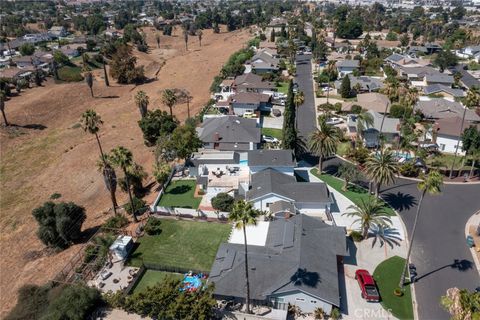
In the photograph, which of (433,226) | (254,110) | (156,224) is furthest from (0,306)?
(254,110)

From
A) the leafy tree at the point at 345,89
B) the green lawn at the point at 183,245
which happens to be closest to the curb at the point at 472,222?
the green lawn at the point at 183,245

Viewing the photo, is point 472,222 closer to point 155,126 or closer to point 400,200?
point 400,200

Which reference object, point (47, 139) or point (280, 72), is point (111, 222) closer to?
point (47, 139)

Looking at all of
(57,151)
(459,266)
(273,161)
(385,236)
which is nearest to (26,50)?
(57,151)

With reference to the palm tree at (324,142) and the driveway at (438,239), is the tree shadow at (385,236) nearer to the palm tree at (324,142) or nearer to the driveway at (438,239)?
the driveway at (438,239)

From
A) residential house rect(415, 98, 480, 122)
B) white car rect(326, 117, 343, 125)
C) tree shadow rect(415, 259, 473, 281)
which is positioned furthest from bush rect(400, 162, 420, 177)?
residential house rect(415, 98, 480, 122)

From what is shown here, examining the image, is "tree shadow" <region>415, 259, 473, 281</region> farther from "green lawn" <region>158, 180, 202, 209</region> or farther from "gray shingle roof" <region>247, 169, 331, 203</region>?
"green lawn" <region>158, 180, 202, 209</region>
